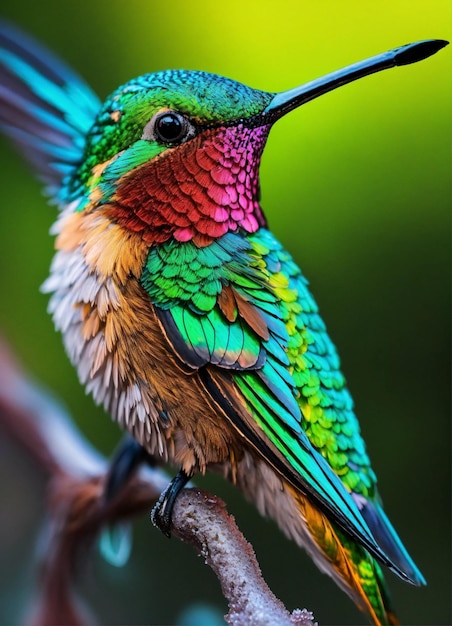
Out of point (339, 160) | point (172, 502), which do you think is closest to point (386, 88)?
point (339, 160)

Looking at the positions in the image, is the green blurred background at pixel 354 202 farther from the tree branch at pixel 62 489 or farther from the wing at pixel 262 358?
the wing at pixel 262 358

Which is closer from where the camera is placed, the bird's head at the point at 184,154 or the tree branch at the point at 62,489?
the bird's head at the point at 184,154

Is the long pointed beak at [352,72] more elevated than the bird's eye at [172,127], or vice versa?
the long pointed beak at [352,72]

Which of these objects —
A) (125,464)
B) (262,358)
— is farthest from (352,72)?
(125,464)

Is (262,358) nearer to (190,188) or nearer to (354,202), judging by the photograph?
(190,188)

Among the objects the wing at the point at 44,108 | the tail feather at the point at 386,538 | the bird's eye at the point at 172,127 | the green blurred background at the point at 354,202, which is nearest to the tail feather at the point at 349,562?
the tail feather at the point at 386,538

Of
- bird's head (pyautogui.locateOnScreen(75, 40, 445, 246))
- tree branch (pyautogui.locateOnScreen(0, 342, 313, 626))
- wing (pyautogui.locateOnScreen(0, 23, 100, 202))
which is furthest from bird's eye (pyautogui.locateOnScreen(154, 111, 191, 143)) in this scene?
tree branch (pyautogui.locateOnScreen(0, 342, 313, 626))

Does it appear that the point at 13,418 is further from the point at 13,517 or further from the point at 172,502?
the point at 172,502
